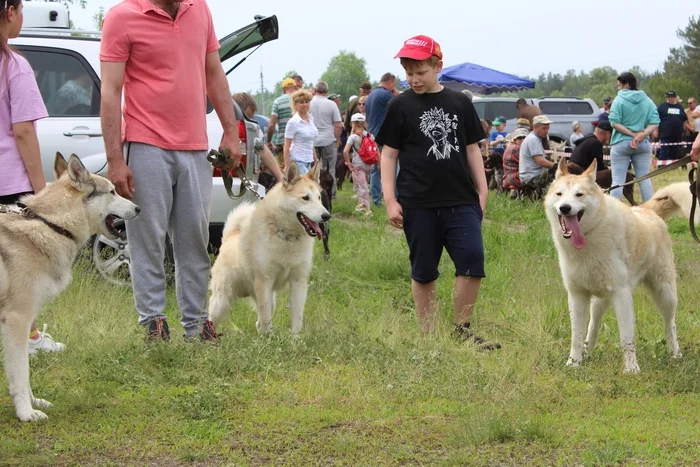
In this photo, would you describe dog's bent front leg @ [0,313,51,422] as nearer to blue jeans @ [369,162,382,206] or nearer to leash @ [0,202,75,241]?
leash @ [0,202,75,241]

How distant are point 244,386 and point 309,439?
29.7 inches

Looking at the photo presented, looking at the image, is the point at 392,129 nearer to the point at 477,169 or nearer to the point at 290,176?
the point at 477,169

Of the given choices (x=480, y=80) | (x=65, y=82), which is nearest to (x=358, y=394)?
(x=65, y=82)

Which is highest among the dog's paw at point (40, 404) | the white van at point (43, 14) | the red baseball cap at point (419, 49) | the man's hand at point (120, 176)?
the white van at point (43, 14)

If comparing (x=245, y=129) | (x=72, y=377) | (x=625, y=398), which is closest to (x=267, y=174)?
(x=245, y=129)

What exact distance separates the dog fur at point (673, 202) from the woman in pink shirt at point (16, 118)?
3761mm

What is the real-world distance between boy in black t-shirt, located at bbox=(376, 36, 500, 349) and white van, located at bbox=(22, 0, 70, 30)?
13.5ft

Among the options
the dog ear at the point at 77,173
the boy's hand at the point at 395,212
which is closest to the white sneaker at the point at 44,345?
the dog ear at the point at 77,173

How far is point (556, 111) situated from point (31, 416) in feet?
84.2

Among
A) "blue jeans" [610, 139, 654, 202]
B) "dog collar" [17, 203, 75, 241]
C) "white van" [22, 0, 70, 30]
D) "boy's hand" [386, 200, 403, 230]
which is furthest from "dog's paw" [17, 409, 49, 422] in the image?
"blue jeans" [610, 139, 654, 202]

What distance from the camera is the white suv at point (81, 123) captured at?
6.54m

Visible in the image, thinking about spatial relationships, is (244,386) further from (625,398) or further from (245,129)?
(245,129)

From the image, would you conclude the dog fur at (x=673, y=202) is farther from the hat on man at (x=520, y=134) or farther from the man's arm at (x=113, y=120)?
the hat on man at (x=520, y=134)

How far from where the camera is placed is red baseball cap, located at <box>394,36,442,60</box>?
5.11 metres
